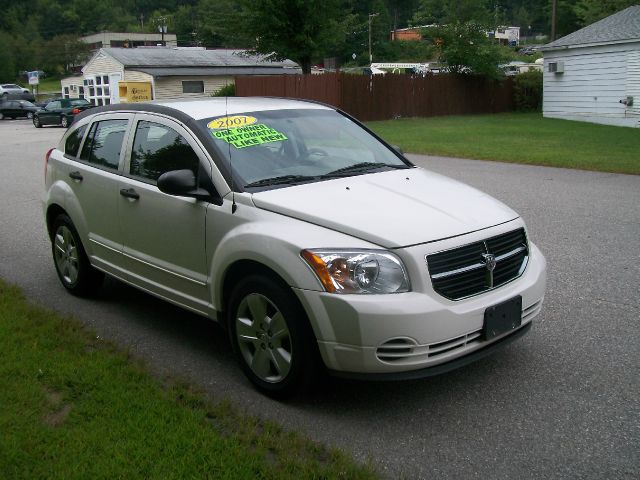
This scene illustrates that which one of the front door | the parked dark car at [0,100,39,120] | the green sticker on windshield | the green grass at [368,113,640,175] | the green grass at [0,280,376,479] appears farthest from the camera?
the parked dark car at [0,100,39,120]

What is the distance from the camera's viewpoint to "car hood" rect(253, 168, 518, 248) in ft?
12.4

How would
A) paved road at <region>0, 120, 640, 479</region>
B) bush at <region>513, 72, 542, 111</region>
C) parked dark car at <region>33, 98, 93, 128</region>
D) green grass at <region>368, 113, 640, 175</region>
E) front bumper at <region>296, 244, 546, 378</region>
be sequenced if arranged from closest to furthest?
paved road at <region>0, 120, 640, 479</region> < front bumper at <region>296, 244, 546, 378</region> < green grass at <region>368, 113, 640, 175</region> < parked dark car at <region>33, 98, 93, 128</region> < bush at <region>513, 72, 542, 111</region>

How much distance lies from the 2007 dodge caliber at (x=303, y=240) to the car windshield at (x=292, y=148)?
14mm

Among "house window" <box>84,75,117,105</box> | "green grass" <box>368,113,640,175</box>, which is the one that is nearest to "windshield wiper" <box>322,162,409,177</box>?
"green grass" <box>368,113,640,175</box>

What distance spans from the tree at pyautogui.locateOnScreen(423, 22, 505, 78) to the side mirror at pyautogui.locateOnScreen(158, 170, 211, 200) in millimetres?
32794

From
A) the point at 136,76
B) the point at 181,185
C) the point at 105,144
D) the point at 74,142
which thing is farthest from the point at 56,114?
the point at 181,185

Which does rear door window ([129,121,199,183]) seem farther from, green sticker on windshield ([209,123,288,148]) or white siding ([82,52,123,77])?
white siding ([82,52,123,77])

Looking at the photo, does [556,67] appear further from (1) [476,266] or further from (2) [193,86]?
(1) [476,266]

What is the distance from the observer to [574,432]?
142 inches

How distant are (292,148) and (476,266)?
163 cm

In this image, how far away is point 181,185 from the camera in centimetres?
432

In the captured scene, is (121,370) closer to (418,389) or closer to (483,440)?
(418,389)

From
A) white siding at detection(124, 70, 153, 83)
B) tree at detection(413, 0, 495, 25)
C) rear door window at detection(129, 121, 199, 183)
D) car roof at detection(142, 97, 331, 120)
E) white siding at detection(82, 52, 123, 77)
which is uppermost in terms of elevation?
tree at detection(413, 0, 495, 25)

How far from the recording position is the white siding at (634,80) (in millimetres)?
26078
